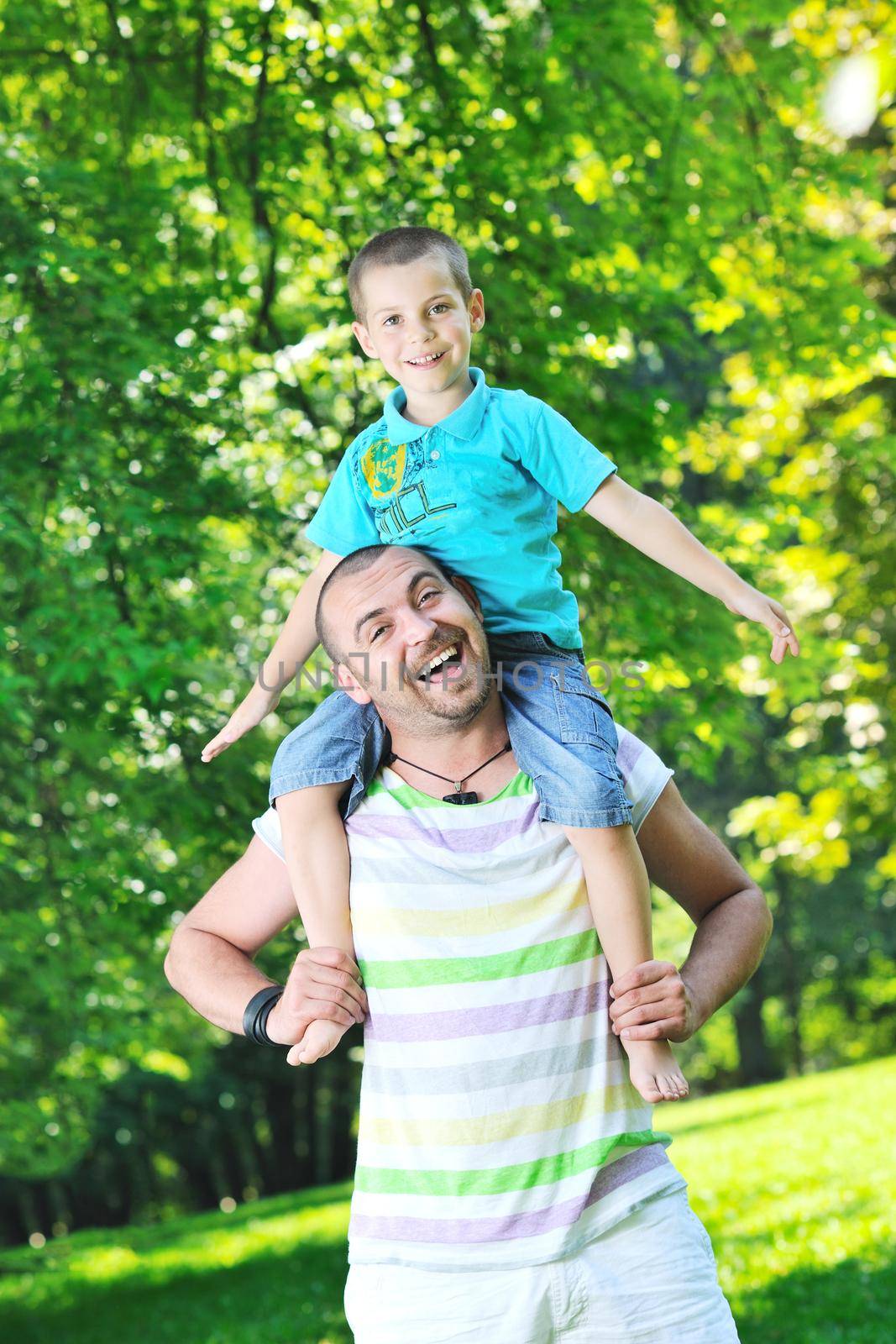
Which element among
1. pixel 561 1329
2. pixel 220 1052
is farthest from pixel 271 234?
pixel 220 1052

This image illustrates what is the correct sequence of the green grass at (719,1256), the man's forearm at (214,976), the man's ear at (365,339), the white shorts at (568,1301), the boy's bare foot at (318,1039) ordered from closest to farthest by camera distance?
the white shorts at (568,1301) → the boy's bare foot at (318,1039) → the man's forearm at (214,976) → the man's ear at (365,339) → the green grass at (719,1256)

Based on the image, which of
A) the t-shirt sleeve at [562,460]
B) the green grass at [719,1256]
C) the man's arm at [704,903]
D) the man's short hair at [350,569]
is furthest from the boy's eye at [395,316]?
the green grass at [719,1256]

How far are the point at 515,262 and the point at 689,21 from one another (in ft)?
5.68

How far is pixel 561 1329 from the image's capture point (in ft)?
7.15

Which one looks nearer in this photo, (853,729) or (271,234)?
(271,234)

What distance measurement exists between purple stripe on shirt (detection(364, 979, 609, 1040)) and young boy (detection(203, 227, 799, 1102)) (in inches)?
3.2

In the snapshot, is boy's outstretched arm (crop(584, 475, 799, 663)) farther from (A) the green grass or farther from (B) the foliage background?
(A) the green grass

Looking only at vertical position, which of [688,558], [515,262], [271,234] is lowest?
[688,558]

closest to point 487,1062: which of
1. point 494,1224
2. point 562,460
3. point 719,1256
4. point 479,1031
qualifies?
point 479,1031

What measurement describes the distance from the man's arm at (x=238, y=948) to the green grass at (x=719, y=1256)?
4019mm

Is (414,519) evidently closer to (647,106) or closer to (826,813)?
(647,106)

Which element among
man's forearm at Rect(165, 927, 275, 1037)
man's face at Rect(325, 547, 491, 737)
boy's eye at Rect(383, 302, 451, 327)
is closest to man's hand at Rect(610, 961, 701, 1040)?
man's face at Rect(325, 547, 491, 737)

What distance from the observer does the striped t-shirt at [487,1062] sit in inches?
86.7

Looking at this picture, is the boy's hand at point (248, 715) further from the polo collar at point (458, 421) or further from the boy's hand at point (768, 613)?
the boy's hand at point (768, 613)
